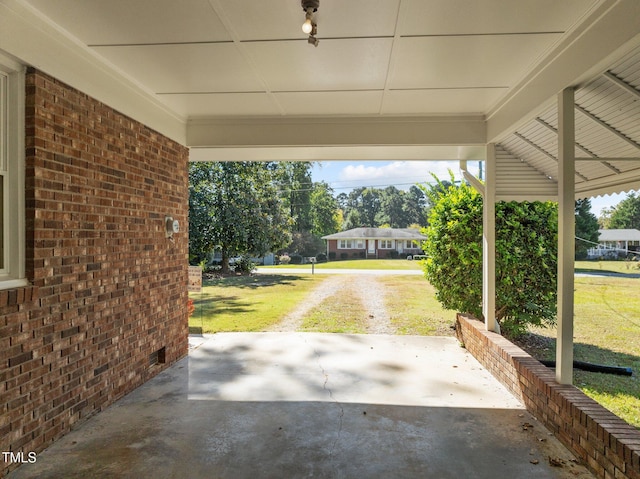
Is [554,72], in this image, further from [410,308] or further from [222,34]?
[410,308]

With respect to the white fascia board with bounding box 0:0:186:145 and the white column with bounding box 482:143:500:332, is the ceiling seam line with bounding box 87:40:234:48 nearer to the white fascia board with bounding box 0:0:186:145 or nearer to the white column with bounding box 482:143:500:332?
the white fascia board with bounding box 0:0:186:145

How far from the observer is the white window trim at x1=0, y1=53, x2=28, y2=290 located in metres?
2.78

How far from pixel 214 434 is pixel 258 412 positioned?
0.51 m

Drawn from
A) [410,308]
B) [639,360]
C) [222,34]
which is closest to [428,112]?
[222,34]

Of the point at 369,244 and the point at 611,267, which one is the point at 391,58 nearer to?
the point at 611,267

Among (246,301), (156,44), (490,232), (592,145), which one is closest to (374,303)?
(246,301)

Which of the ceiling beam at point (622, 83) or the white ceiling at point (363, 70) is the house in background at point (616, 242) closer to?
the white ceiling at point (363, 70)

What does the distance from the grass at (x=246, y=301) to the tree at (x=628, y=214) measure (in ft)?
83.8

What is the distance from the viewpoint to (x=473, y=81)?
4.01 meters

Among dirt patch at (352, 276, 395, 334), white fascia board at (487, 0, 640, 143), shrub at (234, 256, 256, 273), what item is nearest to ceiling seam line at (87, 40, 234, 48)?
white fascia board at (487, 0, 640, 143)

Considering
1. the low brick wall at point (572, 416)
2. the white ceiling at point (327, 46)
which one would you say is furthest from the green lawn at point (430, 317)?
the white ceiling at point (327, 46)

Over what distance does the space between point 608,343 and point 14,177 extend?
8.50 m

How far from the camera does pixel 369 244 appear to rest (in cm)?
3844

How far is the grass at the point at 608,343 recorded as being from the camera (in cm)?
454
